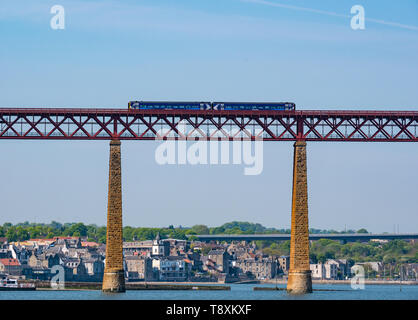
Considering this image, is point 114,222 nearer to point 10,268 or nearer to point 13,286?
point 13,286

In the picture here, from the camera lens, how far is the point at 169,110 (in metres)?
102

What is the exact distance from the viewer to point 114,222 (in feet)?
330

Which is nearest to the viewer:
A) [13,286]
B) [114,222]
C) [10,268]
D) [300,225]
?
[114,222]

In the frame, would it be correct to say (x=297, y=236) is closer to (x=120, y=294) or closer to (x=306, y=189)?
(x=306, y=189)

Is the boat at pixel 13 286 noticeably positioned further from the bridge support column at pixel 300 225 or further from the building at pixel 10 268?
the bridge support column at pixel 300 225

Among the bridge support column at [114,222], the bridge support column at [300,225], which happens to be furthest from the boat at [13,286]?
the bridge support column at [300,225]

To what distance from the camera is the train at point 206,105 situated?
103 m

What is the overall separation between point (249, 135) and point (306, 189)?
8086mm

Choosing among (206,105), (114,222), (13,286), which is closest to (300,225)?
(206,105)

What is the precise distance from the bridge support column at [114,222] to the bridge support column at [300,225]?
17896 millimetres

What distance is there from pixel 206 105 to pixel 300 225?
15.8 m

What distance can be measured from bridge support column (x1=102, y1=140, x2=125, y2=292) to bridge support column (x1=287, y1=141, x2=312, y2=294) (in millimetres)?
17896

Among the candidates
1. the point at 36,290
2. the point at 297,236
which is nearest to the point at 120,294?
the point at 297,236
